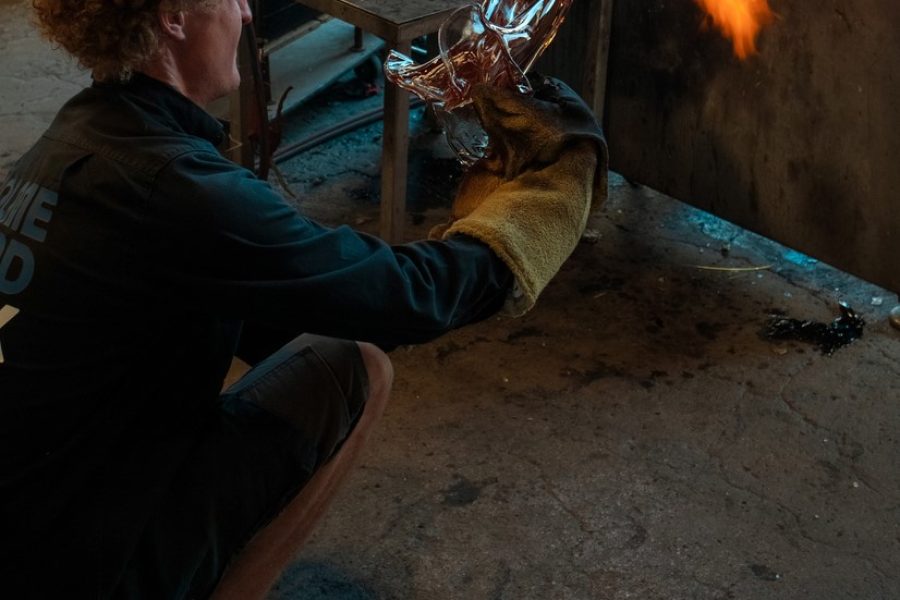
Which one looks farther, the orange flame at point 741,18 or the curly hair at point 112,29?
the orange flame at point 741,18

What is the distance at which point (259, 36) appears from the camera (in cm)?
369

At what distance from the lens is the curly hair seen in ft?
5.00

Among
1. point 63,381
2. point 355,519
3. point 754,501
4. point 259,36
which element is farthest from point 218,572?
point 259,36

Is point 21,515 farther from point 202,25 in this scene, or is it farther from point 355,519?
point 355,519

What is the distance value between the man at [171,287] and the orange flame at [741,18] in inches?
48.6

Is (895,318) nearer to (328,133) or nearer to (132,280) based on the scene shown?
(328,133)

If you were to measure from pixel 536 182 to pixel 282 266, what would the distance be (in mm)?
405

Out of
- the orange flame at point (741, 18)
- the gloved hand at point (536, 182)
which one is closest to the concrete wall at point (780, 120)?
the orange flame at point (741, 18)

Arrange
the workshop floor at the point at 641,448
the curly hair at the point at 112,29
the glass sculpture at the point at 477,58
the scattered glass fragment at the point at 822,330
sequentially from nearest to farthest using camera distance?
the curly hair at the point at 112,29 < the glass sculpture at the point at 477,58 < the workshop floor at the point at 641,448 < the scattered glass fragment at the point at 822,330

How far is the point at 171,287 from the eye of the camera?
57.5 inches

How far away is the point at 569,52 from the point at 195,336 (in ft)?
6.40

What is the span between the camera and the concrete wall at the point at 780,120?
262cm

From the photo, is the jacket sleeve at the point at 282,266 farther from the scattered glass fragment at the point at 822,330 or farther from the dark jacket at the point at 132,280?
the scattered glass fragment at the point at 822,330

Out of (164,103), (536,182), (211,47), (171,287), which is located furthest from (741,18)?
(171,287)
